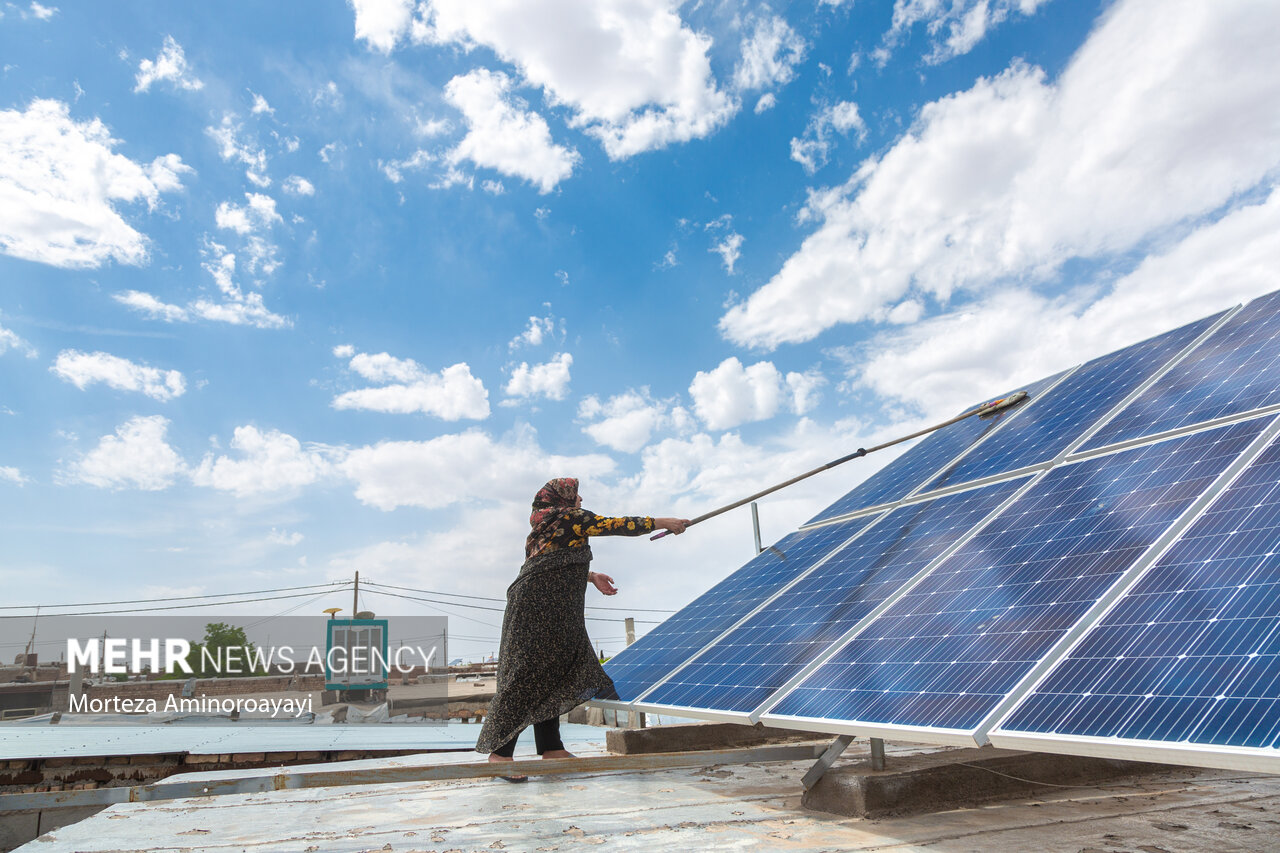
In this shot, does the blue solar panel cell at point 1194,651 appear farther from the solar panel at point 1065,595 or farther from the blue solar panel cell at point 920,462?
the blue solar panel cell at point 920,462

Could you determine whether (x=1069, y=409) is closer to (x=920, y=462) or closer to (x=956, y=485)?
(x=956, y=485)

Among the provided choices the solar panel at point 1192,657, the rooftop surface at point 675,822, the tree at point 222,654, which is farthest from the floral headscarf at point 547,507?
the tree at point 222,654

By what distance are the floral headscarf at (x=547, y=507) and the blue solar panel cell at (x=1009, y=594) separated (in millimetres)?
2597

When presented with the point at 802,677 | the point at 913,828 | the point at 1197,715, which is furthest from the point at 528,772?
the point at 1197,715

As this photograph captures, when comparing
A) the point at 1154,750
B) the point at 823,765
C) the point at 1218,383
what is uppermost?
the point at 1218,383

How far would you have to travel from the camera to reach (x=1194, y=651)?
9.86ft

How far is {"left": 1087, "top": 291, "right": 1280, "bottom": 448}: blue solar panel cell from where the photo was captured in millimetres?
4961

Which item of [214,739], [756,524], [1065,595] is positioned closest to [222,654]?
[214,739]

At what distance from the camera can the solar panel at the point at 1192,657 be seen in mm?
2576

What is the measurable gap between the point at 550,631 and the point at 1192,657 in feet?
14.4

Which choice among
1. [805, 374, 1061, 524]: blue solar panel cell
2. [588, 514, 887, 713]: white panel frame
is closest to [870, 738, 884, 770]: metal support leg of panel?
[588, 514, 887, 713]: white panel frame

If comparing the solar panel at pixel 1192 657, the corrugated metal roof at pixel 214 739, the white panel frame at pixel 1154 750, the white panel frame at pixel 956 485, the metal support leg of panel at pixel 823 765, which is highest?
the white panel frame at pixel 956 485

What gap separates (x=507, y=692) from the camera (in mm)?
6082

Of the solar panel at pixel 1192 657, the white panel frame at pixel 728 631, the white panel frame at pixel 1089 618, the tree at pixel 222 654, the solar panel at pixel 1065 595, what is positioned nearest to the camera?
the solar panel at pixel 1192 657
